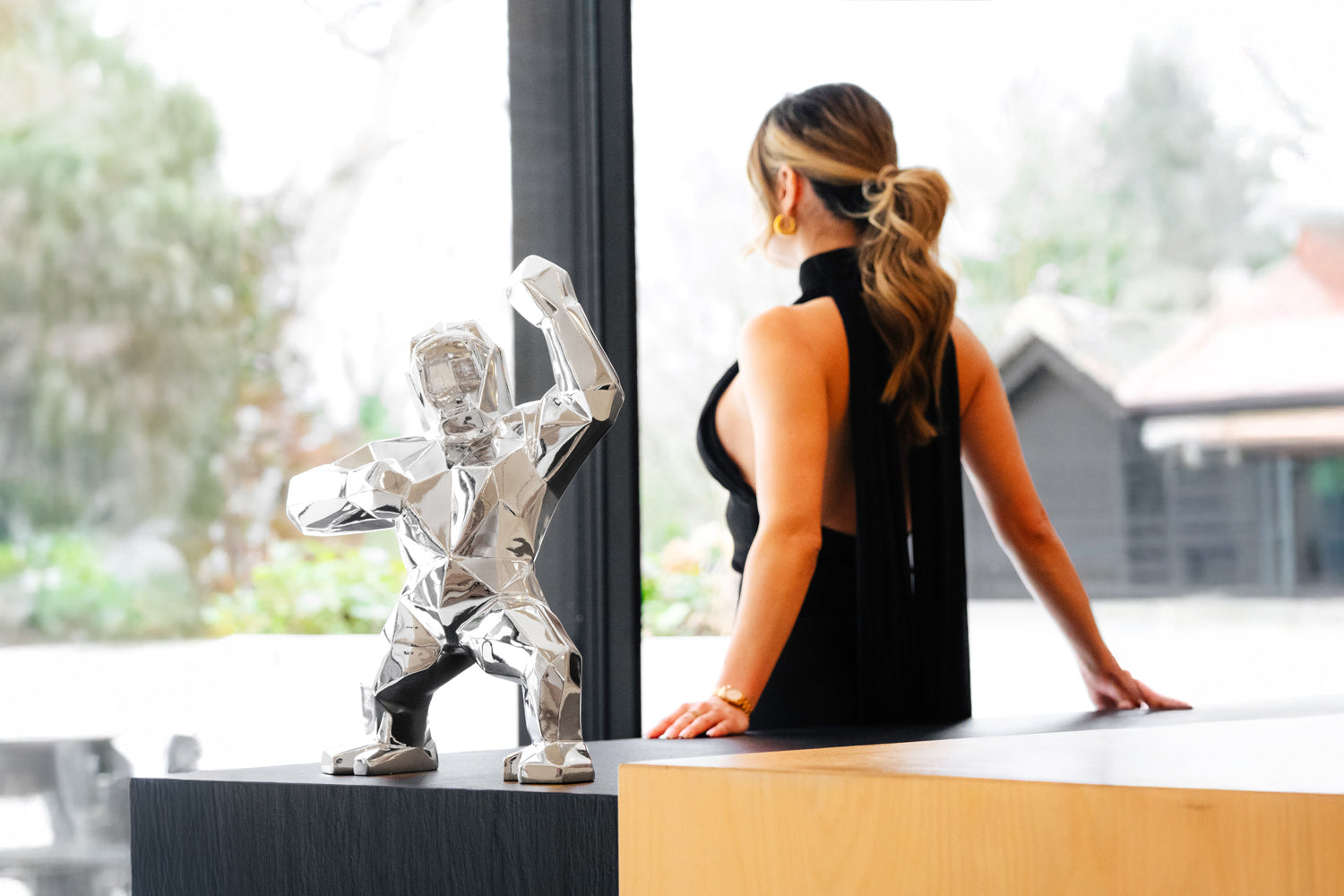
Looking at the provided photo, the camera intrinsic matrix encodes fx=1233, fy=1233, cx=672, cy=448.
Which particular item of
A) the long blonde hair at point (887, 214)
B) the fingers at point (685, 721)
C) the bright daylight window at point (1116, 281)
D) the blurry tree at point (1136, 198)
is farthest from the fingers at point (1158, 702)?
the blurry tree at point (1136, 198)

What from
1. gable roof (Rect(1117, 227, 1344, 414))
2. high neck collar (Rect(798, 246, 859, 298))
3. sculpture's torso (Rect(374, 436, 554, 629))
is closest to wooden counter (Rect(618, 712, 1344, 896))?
sculpture's torso (Rect(374, 436, 554, 629))

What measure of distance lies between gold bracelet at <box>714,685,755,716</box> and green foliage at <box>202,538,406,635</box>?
518mm

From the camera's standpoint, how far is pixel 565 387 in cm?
104

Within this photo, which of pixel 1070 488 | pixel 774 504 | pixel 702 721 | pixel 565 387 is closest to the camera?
pixel 565 387

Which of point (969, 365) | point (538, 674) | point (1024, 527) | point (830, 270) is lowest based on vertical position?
point (538, 674)

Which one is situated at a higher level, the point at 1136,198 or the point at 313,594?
the point at 1136,198

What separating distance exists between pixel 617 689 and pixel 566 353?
97cm

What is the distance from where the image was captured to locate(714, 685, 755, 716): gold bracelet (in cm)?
126

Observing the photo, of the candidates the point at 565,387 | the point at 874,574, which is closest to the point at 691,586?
the point at 874,574

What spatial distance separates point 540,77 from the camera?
6.13ft

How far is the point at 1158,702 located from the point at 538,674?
36.5 inches

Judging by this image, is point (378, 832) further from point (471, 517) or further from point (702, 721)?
point (702, 721)

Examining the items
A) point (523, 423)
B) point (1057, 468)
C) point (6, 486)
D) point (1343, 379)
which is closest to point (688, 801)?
point (523, 423)

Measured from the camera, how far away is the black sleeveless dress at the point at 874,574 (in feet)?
4.91
